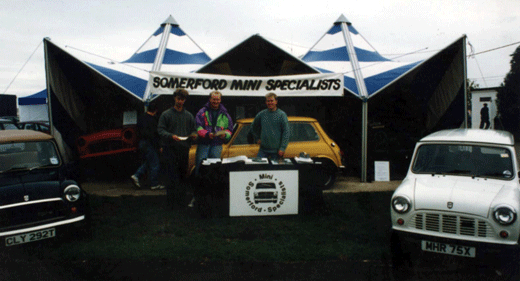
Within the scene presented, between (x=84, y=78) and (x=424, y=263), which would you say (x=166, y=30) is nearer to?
(x=84, y=78)

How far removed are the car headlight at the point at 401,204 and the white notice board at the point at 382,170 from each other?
480 cm

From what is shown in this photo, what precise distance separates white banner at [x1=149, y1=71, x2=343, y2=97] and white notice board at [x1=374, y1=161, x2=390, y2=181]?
6.44 feet

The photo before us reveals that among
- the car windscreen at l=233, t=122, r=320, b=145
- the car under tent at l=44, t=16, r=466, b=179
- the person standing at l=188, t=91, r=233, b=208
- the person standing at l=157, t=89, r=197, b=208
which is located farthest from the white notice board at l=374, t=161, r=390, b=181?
the person standing at l=157, t=89, r=197, b=208

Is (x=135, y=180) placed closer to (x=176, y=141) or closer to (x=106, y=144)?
(x=106, y=144)

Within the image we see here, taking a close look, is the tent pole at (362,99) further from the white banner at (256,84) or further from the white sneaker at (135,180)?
the white sneaker at (135,180)

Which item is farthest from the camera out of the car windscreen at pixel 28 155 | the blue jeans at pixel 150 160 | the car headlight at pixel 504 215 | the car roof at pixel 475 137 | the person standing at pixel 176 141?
the blue jeans at pixel 150 160

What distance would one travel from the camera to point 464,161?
196 inches

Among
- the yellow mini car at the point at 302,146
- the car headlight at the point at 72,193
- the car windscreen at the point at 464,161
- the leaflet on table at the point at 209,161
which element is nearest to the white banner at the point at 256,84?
the yellow mini car at the point at 302,146

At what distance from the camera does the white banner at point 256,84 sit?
803 cm

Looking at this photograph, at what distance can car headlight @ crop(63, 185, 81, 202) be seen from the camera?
15.9 feet

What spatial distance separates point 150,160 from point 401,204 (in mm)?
5227

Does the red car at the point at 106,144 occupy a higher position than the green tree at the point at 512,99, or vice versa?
the green tree at the point at 512,99

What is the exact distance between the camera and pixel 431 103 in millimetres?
10922

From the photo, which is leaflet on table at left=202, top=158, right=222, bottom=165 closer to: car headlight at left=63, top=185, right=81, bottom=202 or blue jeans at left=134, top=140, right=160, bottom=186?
car headlight at left=63, top=185, right=81, bottom=202
